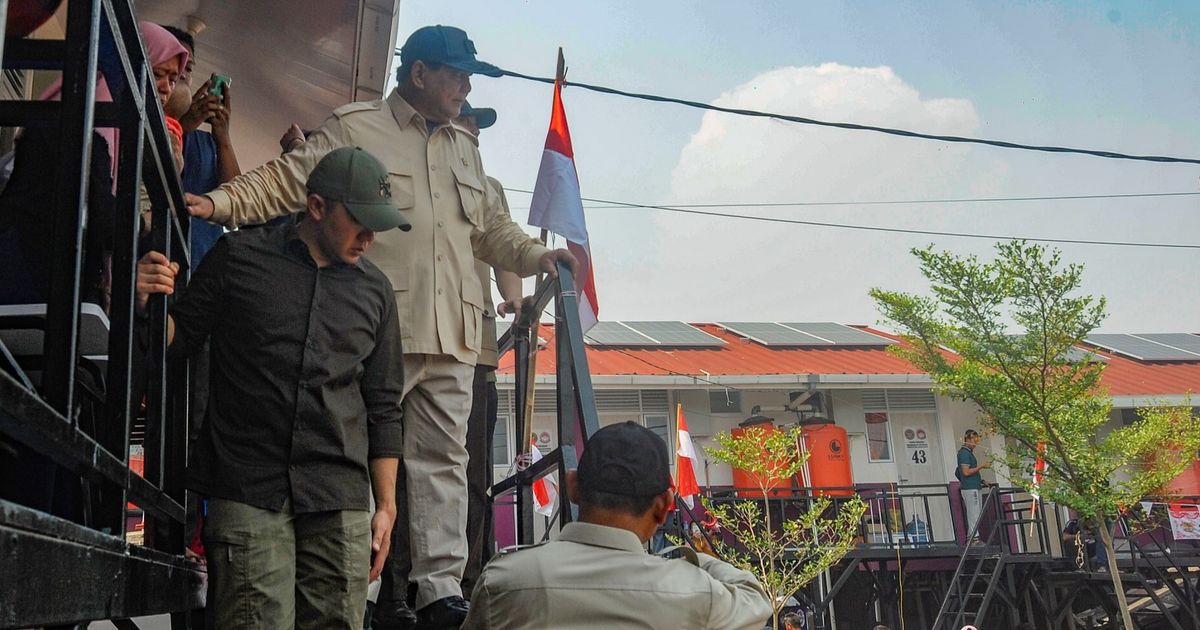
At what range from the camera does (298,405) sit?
2299 mm

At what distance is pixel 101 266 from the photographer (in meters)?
2.12

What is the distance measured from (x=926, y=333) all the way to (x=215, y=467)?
57.1ft

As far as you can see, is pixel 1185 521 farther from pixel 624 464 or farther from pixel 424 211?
pixel 624 464

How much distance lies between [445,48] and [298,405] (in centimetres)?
159

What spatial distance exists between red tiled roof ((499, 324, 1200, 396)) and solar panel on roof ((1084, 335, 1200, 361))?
6.5 inches

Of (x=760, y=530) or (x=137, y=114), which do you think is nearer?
(x=137, y=114)

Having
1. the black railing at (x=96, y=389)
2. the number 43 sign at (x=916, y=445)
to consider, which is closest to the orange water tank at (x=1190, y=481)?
the number 43 sign at (x=916, y=445)

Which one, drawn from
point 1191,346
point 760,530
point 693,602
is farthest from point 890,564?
point 693,602

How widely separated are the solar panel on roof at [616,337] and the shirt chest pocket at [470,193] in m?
17.9

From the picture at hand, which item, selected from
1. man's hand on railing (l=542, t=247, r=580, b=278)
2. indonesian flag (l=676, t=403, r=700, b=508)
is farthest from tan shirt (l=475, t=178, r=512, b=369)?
indonesian flag (l=676, t=403, r=700, b=508)

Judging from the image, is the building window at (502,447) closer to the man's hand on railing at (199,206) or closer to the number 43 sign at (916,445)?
the number 43 sign at (916,445)

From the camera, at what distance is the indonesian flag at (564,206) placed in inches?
211

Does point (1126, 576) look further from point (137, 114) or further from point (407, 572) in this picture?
point (137, 114)

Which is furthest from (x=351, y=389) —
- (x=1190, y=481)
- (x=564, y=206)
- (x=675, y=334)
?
(x=1190, y=481)
